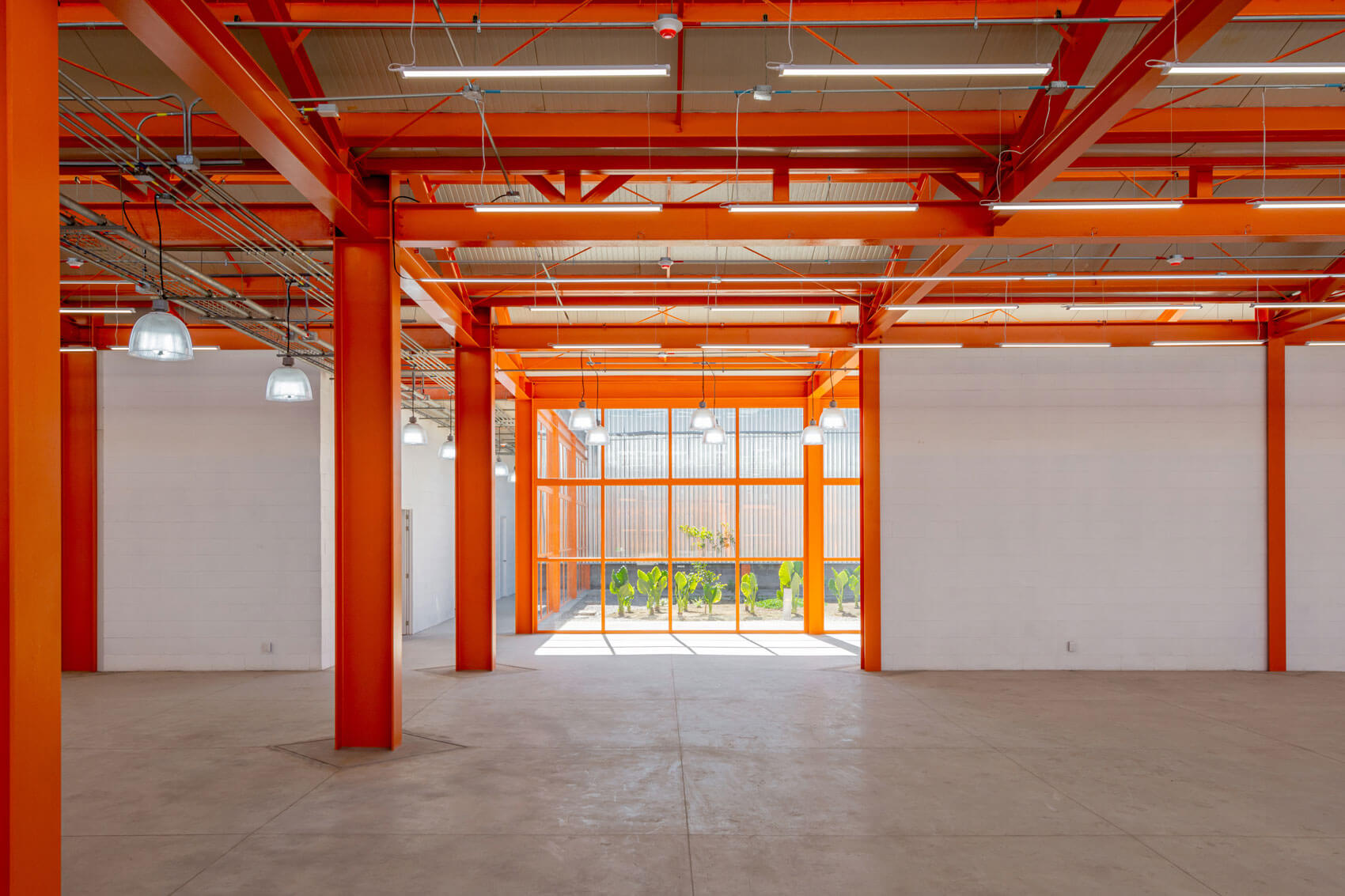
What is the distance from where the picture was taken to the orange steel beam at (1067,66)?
5266 mm

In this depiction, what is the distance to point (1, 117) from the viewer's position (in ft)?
9.91

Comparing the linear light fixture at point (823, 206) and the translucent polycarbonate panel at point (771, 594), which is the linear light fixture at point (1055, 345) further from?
the translucent polycarbonate panel at point (771, 594)

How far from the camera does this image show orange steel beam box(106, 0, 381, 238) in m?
4.11

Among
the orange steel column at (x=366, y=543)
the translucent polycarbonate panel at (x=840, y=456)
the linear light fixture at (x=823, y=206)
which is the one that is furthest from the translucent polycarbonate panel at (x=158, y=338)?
the translucent polycarbonate panel at (x=840, y=456)

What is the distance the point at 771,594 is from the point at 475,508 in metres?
6.73

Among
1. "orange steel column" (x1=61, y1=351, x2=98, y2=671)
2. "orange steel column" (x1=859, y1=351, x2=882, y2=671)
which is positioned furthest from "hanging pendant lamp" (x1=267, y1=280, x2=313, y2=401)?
"orange steel column" (x1=859, y1=351, x2=882, y2=671)

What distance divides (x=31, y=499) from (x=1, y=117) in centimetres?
138

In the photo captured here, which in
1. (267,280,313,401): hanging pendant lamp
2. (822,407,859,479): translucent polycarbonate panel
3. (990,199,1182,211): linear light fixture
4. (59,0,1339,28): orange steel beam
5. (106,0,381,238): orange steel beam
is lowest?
(822,407,859,479): translucent polycarbonate panel

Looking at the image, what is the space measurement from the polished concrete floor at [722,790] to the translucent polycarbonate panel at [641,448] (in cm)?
612

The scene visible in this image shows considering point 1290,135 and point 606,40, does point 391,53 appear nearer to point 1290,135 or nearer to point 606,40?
point 606,40

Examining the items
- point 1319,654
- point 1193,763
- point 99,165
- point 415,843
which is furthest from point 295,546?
point 1319,654

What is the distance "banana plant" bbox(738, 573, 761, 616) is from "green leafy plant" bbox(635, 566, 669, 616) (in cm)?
150

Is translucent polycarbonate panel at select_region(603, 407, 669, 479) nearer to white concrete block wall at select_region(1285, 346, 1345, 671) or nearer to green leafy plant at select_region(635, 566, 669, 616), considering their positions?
green leafy plant at select_region(635, 566, 669, 616)

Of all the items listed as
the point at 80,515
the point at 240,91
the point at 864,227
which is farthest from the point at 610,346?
the point at 80,515
